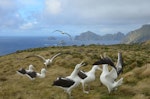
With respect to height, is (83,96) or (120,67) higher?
(120,67)

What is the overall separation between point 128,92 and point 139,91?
513 millimetres

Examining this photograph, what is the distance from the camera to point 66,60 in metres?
25.1

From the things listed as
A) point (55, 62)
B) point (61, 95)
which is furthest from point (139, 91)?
point (55, 62)

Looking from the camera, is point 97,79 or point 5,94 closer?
point 5,94

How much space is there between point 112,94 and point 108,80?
0.67 metres

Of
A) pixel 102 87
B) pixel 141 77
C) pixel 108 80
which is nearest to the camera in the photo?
pixel 108 80

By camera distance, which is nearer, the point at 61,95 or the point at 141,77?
the point at 61,95

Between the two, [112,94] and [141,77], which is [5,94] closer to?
[112,94]

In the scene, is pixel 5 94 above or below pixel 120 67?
below

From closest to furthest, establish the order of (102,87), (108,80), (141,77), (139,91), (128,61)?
(108,80) < (139,91) < (102,87) < (141,77) < (128,61)

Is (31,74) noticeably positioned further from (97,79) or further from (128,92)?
(128,92)

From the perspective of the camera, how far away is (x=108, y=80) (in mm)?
11812

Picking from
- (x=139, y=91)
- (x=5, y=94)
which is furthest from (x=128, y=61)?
(x=5, y=94)

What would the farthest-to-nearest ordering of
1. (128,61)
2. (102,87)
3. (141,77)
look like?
(128,61)
(141,77)
(102,87)
